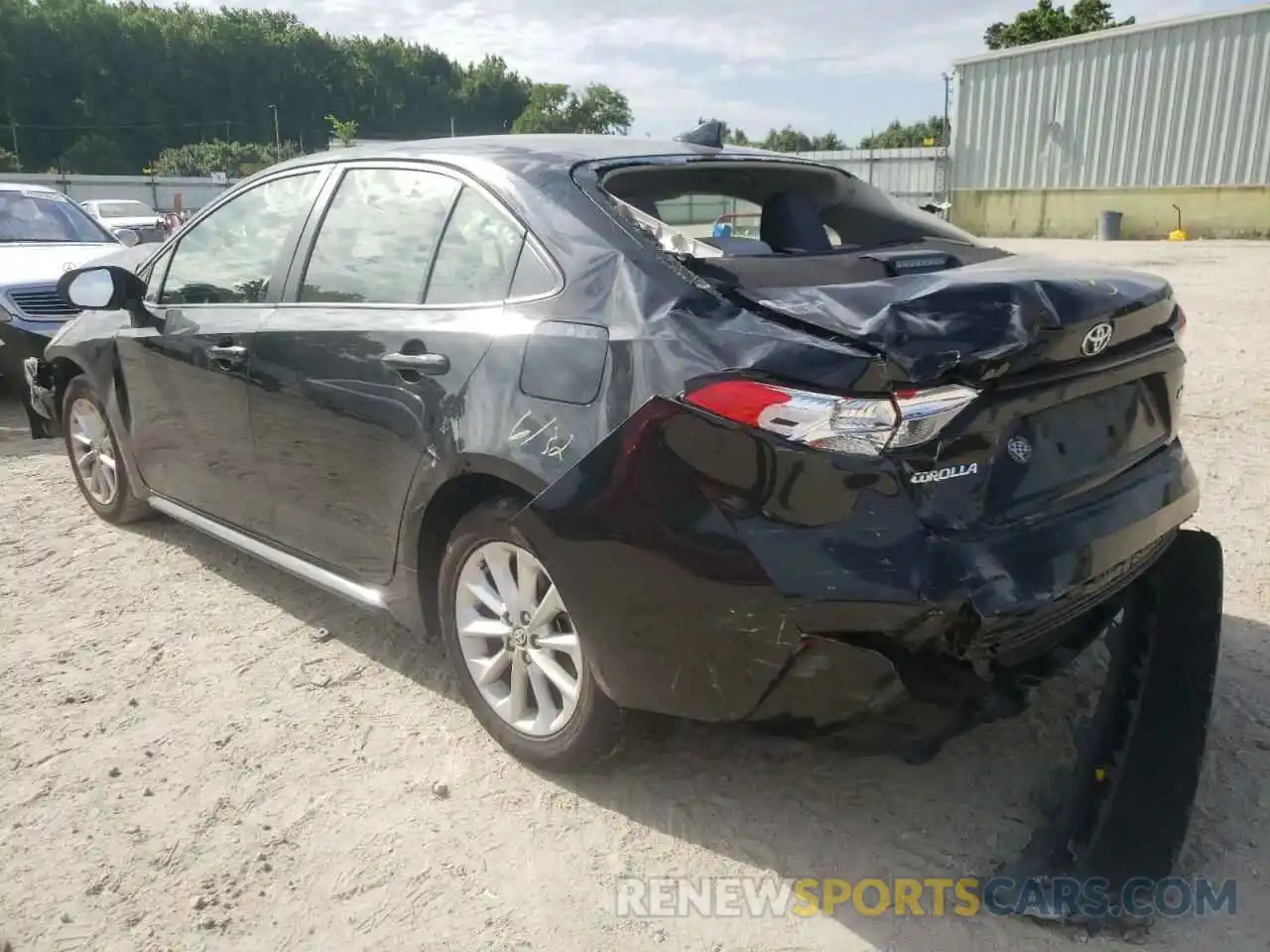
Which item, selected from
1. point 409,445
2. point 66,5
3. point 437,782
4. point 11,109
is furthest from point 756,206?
point 66,5

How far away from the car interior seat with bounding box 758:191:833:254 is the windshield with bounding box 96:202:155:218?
27543mm

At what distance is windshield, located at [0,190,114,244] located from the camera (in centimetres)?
869

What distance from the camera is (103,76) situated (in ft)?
282

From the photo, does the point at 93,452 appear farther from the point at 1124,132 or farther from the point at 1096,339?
the point at 1124,132

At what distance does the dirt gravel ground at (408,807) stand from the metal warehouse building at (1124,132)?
22008 millimetres

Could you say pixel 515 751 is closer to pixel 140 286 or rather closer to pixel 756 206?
pixel 756 206

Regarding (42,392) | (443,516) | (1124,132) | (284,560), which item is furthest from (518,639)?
(1124,132)

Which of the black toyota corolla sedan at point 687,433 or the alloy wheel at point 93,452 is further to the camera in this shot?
the alloy wheel at point 93,452

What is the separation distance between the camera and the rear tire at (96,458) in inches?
186

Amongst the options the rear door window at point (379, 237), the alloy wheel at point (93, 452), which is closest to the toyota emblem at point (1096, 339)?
the rear door window at point (379, 237)

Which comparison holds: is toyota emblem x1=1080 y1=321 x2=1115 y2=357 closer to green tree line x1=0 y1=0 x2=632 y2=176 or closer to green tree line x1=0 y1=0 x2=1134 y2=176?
green tree line x1=0 y1=0 x2=1134 y2=176

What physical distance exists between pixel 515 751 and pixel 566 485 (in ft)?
2.93

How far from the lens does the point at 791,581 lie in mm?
2141

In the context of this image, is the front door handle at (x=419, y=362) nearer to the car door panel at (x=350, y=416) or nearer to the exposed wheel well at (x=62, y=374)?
the car door panel at (x=350, y=416)
